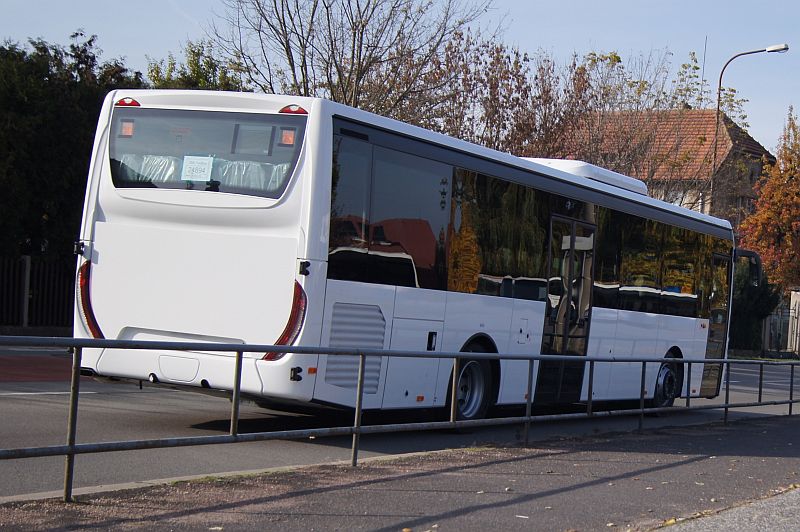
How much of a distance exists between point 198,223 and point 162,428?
210cm

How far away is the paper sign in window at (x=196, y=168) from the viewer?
1062cm

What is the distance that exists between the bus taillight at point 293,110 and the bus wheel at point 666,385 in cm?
683

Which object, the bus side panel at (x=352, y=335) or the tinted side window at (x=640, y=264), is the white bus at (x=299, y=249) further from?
the tinted side window at (x=640, y=264)

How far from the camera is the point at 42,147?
83.4 feet

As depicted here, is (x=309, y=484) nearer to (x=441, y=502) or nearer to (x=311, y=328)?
(x=441, y=502)

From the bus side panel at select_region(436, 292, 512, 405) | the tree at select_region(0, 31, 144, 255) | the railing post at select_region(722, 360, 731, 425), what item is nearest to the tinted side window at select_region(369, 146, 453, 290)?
the bus side panel at select_region(436, 292, 512, 405)

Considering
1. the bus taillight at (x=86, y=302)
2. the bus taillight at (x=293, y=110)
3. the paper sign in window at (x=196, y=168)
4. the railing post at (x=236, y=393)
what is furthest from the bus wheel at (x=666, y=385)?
the railing post at (x=236, y=393)

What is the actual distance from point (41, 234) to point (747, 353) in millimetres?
31617

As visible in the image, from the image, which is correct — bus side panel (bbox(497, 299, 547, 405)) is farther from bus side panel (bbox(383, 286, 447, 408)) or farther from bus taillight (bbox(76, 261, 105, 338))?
bus taillight (bbox(76, 261, 105, 338))

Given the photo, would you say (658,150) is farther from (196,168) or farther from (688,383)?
(196,168)

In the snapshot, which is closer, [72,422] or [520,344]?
[72,422]

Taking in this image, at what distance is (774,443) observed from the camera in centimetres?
1363

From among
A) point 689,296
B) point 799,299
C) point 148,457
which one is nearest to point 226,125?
point 148,457

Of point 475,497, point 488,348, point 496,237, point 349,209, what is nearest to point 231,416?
point 475,497
